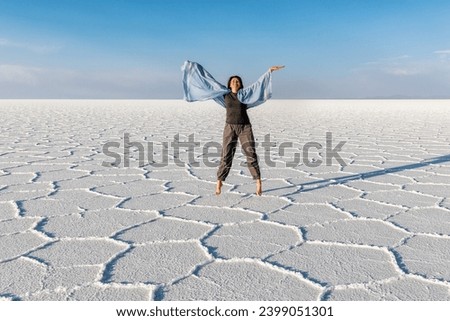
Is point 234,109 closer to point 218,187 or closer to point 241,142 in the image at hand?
point 241,142

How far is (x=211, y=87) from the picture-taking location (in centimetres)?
283

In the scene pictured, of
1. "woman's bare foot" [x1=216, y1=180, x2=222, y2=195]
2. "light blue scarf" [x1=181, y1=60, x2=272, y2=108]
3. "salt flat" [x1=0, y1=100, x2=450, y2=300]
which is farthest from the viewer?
"woman's bare foot" [x1=216, y1=180, x2=222, y2=195]

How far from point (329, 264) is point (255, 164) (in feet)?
3.71

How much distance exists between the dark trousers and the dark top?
3cm

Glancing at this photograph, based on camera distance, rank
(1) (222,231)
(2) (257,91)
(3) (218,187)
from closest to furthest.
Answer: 1. (1) (222,231)
2. (2) (257,91)
3. (3) (218,187)

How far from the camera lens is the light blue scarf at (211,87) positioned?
2.82 metres

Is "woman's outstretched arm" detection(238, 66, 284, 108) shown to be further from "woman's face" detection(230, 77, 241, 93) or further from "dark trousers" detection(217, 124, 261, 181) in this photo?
"dark trousers" detection(217, 124, 261, 181)

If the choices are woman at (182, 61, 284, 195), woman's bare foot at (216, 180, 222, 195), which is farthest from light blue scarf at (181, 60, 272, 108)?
woman's bare foot at (216, 180, 222, 195)

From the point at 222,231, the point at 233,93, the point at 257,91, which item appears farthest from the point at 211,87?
the point at 222,231

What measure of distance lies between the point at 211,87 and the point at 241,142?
375mm

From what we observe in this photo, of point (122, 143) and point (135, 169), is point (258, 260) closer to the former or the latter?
point (135, 169)

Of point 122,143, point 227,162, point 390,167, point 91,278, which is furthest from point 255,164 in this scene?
point 122,143

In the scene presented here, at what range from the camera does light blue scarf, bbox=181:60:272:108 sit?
9.25 feet

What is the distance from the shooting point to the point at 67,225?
94.9 inches
